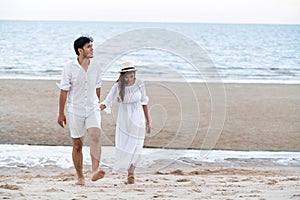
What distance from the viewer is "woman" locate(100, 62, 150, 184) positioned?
7871 millimetres

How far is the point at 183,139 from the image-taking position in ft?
41.4

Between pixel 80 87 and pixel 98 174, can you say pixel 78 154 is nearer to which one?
pixel 98 174

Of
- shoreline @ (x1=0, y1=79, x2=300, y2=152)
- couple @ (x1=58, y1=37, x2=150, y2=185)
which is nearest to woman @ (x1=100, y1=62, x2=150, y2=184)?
couple @ (x1=58, y1=37, x2=150, y2=185)

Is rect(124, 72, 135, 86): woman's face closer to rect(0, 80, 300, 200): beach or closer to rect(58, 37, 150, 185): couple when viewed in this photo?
rect(58, 37, 150, 185): couple

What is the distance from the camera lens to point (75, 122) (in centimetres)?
737

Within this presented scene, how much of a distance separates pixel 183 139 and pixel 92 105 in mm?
5466

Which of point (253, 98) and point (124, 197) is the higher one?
point (253, 98)

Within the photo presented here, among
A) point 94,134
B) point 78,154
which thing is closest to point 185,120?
point 78,154

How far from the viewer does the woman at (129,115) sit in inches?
310

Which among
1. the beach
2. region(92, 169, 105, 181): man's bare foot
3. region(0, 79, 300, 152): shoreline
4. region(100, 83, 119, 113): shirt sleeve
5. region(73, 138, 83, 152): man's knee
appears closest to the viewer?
the beach

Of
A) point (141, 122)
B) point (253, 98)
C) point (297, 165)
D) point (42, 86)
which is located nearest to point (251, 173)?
point (297, 165)

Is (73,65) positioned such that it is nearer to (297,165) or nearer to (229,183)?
(229,183)

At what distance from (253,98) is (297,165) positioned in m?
9.18

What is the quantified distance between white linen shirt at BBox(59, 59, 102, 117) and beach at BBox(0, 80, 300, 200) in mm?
945
